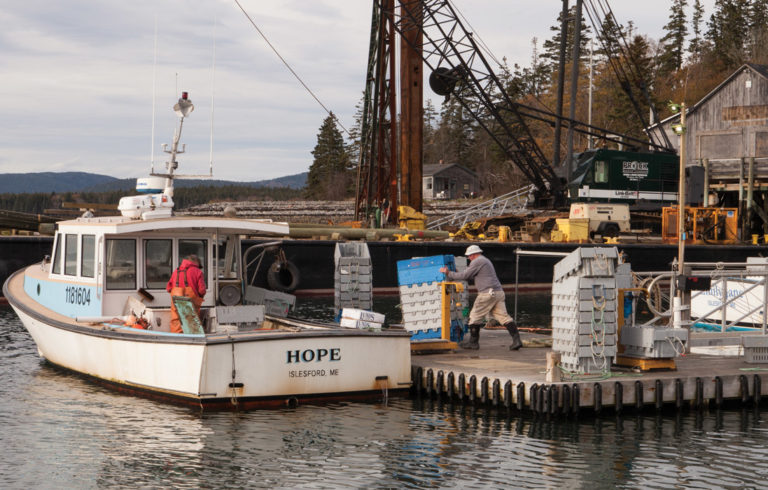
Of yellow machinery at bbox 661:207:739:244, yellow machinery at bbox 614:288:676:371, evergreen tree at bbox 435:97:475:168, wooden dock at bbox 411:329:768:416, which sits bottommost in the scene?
wooden dock at bbox 411:329:768:416

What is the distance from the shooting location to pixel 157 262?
605 inches

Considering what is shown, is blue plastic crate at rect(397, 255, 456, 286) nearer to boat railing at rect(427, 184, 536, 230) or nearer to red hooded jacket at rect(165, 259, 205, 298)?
red hooded jacket at rect(165, 259, 205, 298)

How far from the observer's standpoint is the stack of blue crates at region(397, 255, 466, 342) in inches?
640

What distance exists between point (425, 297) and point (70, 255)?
6.85 m

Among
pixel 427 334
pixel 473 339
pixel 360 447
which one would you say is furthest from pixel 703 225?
pixel 360 447

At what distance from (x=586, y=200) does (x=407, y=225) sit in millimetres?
9288

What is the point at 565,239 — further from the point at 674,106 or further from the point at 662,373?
the point at 662,373

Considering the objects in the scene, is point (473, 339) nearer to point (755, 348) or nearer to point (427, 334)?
point (427, 334)

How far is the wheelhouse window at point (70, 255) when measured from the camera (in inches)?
631

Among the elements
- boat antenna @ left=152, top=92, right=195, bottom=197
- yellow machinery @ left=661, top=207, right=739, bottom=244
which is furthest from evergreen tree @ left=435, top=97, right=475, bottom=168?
boat antenna @ left=152, top=92, right=195, bottom=197

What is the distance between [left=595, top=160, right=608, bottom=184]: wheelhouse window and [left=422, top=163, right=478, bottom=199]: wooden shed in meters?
51.9

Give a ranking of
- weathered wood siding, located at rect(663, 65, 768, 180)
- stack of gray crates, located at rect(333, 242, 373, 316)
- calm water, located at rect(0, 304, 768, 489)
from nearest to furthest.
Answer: calm water, located at rect(0, 304, 768, 489) → stack of gray crates, located at rect(333, 242, 373, 316) → weathered wood siding, located at rect(663, 65, 768, 180)

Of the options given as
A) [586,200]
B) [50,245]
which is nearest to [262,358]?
[50,245]

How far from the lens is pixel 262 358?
42.7 ft
